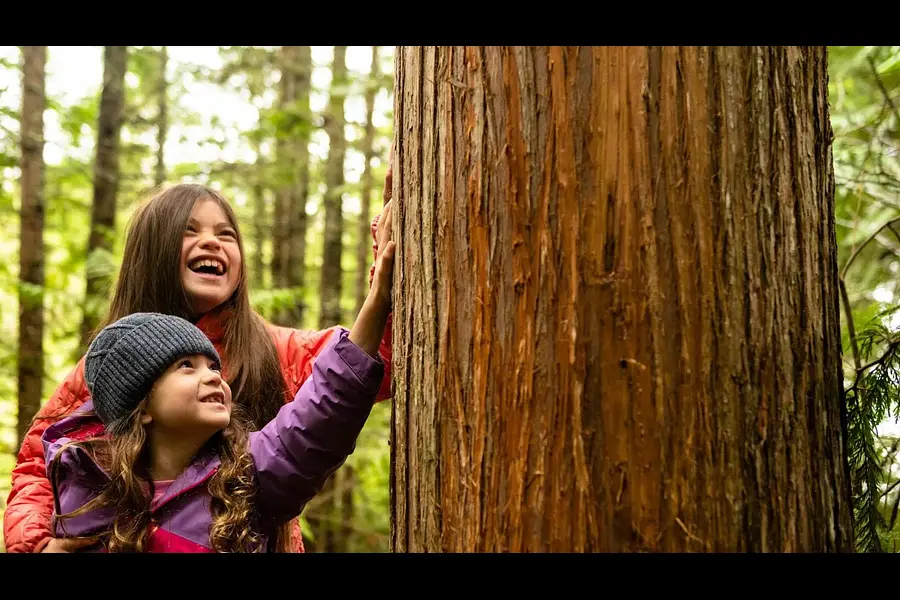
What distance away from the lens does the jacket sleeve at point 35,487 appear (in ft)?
7.74

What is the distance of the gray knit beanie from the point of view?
2332 mm

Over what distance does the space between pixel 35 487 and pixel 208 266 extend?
3.60 feet

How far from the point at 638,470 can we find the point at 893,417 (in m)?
1.50

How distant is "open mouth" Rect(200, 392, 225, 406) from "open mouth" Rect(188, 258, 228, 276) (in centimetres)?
72

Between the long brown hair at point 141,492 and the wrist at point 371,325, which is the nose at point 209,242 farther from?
the wrist at point 371,325

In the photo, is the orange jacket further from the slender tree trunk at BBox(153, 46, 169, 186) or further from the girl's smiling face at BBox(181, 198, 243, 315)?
the slender tree trunk at BBox(153, 46, 169, 186)

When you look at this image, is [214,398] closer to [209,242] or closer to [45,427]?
[209,242]

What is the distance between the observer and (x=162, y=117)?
9.77 m

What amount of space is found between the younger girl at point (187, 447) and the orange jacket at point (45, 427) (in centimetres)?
22

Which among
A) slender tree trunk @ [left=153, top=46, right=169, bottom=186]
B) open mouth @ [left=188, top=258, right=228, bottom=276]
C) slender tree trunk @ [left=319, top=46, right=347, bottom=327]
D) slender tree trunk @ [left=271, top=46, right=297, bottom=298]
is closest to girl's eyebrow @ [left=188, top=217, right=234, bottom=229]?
open mouth @ [left=188, top=258, right=228, bottom=276]

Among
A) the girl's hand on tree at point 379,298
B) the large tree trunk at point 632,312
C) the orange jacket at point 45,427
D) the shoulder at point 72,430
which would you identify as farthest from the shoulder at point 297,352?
the large tree trunk at point 632,312

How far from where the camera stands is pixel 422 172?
1828 millimetres
